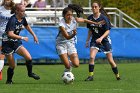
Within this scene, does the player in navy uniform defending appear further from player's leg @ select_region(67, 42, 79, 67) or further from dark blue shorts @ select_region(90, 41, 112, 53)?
dark blue shorts @ select_region(90, 41, 112, 53)

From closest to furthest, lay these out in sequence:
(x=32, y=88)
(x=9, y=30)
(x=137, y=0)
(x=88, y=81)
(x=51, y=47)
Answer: (x=32, y=88) < (x=9, y=30) < (x=88, y=81) < (x=51, y=47) < (x=137, y=0)

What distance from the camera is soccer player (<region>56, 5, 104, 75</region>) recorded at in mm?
14477

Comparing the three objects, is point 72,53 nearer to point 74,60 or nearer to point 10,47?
point 74,60

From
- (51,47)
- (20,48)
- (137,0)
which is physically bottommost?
(137,0)

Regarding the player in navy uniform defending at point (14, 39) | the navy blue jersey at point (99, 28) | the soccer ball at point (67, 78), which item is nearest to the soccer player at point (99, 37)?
the navy blue jersey at point (99, 28)

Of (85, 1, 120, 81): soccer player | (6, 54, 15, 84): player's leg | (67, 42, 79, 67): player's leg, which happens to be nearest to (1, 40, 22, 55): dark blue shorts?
(6, 54, 15, 84): player's leg

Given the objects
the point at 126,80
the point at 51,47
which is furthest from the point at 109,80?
the point at 51,47

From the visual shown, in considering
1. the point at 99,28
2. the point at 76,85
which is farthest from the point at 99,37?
the point at 76,85

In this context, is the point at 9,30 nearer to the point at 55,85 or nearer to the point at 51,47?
the point at 55,85

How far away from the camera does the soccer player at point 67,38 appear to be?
14.5 m

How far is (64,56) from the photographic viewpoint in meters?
14.7

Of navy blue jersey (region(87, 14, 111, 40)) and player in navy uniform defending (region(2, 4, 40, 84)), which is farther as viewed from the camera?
navy blue jersey (region(87, 14, 111, 40))

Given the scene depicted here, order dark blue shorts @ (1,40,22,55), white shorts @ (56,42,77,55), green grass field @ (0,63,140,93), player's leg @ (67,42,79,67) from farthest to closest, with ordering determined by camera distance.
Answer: player's leg @ (67,42,79,67) → white shorts @ (56,42,77,55) → dark blue shorts @ (1,40,22,55) → green grass field @ (0,63,140,93)

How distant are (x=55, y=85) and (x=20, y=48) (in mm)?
1244
